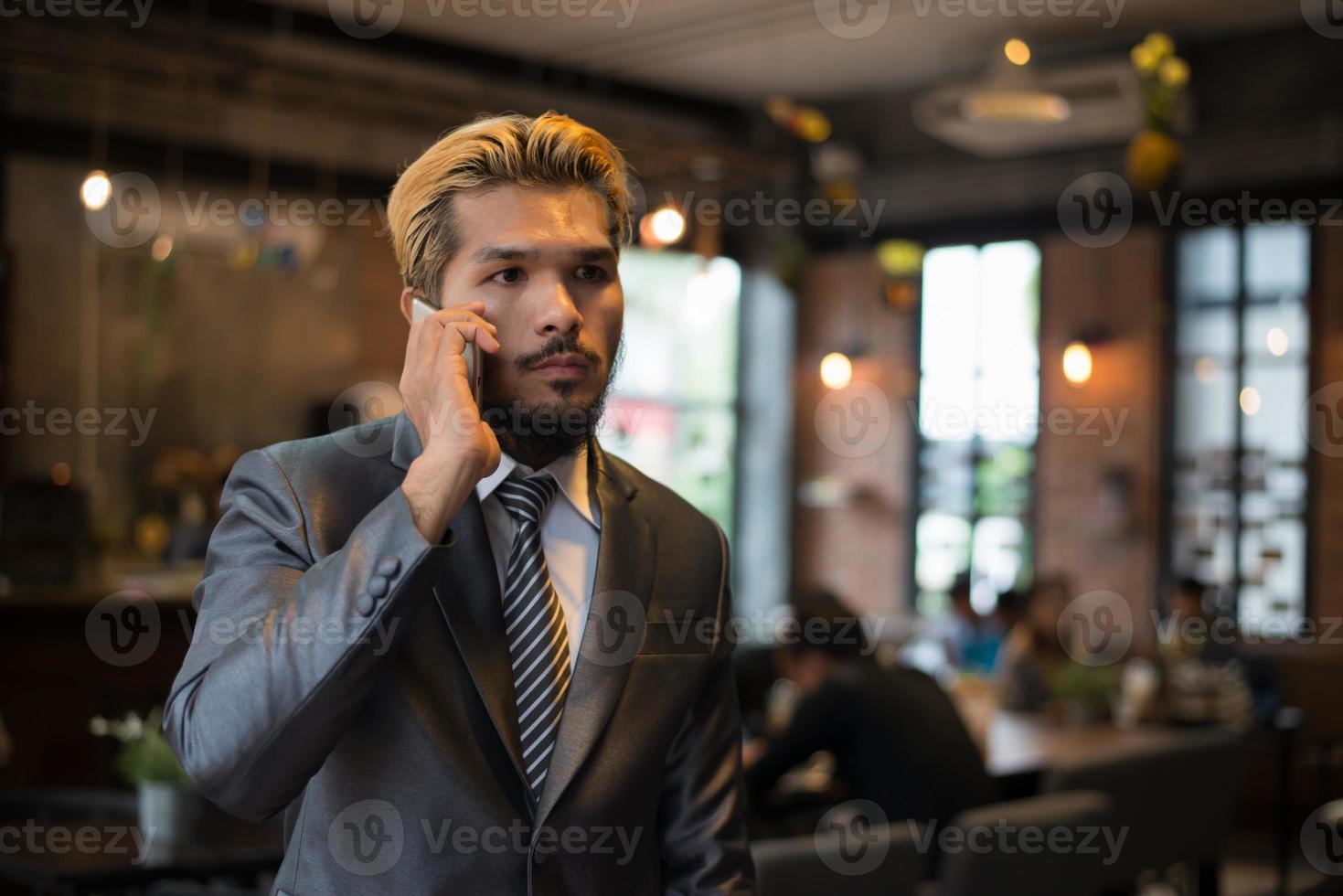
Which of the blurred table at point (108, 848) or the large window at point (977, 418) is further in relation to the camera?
the large window at point (977, 418)

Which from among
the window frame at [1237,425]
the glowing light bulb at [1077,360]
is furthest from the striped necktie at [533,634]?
the glowing light bulb at [1077,360]

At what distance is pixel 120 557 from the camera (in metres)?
7.91

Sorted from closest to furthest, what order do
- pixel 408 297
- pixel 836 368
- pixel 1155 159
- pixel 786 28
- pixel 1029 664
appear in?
pixel 408 297, pixel 1029 664, pixel 1155 159, pixel 786 28, pixel 836 368

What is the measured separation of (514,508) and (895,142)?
9185 millimetres

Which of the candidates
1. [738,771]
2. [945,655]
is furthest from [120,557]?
[738,771]

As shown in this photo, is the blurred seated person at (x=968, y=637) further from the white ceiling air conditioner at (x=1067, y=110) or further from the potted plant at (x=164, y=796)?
the potted plant at (x=164, y=796)

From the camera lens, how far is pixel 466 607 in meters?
1.35

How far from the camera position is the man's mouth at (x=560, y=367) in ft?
4.42

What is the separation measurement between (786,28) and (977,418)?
3.03 metres

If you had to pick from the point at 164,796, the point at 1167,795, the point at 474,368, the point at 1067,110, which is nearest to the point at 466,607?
the point at 474,368

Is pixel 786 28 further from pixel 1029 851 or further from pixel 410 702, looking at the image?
pixel 410 702

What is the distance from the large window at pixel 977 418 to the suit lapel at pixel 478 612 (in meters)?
8.47

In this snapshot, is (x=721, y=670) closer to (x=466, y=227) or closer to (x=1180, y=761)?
(x=466, y=227)

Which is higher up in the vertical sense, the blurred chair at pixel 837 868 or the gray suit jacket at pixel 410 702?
the gray suit jacket at pixel 410 702
